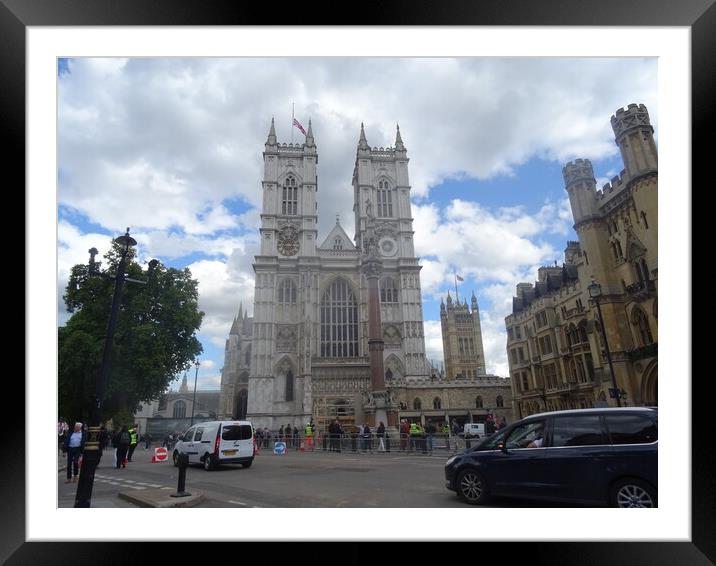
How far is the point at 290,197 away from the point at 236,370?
102 feet

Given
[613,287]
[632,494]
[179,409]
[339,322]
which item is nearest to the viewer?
[632,494]

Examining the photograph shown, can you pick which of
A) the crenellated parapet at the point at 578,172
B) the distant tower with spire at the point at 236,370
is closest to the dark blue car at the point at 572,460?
the crenellated parapet at the point at 578,172

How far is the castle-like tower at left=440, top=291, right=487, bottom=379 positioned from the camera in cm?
8500

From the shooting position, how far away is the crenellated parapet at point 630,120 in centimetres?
2034

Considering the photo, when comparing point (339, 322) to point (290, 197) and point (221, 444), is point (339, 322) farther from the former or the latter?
point (221, 444)

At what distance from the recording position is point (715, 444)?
526 cm

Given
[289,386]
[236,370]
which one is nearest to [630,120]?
[289,386]

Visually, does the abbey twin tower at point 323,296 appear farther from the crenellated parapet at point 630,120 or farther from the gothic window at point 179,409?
the gothic window at point 179,409

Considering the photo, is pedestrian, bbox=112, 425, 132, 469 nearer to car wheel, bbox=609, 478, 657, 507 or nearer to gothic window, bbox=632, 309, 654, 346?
car wheel, bbox=609, 478, 657, 507

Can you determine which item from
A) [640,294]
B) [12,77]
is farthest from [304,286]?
[12,77]

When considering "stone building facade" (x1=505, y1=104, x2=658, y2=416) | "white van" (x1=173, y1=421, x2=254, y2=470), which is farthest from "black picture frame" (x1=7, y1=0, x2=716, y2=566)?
"stone building facade" (x1=505, y1=104, x2=658, y2=416)

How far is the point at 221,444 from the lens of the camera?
43.8 ft

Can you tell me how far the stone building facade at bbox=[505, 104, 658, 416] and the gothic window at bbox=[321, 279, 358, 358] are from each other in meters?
24.7

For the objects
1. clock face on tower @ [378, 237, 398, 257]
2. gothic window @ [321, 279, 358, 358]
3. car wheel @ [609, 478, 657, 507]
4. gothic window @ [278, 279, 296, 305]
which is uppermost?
clock face on tower @ [378, 237, 398, 257]
